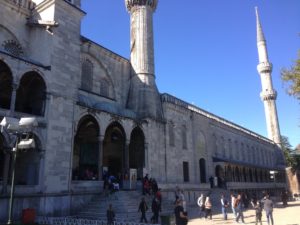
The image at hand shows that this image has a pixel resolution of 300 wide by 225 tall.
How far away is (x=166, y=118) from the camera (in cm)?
2833

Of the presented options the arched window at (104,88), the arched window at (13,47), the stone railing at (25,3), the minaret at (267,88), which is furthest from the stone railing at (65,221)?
the minaret at (267,88)

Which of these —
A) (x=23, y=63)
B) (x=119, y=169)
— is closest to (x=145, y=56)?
(x=119, y=169)

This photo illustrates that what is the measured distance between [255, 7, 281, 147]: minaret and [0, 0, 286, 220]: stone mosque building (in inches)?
888

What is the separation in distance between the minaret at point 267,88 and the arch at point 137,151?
3851cm

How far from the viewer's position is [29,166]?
16625mm

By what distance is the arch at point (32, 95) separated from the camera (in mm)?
17438

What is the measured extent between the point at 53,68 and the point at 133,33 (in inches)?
496

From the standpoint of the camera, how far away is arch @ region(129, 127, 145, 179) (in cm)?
2447

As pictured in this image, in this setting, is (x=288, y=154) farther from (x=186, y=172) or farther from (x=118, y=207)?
(x=118, y=207)

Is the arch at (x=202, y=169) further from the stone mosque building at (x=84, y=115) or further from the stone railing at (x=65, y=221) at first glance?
the stone railing at (x=65, y=221)

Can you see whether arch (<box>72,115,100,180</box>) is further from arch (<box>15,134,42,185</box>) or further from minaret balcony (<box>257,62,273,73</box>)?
minaret balcony (<box>257,62,273,73</box>)

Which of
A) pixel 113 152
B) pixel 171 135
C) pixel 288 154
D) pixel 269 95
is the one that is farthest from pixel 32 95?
pixel 288 154

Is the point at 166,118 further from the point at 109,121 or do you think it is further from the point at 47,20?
the point at 47,20

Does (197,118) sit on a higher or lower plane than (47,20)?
lower
